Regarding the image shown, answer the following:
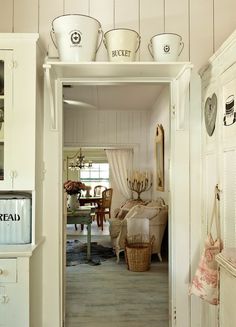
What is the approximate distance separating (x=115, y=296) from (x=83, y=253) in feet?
7.02

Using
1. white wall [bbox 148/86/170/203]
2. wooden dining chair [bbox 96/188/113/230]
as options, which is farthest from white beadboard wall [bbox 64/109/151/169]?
wooden dining chair [bbox 96/188/113/230]

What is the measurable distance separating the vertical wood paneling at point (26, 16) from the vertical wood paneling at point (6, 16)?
0.11 ft

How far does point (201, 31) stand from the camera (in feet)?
7.24

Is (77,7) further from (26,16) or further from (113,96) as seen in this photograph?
(113,96)

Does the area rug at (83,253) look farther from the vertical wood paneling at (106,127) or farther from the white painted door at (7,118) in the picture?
the white painted door at (7,118)

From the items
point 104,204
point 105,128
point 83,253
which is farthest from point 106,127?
point 83,253

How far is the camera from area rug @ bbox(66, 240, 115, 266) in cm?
501

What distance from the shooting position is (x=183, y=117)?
2104 mm

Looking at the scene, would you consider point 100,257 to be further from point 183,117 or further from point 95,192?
point 95,192

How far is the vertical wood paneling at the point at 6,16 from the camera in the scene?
2180mm

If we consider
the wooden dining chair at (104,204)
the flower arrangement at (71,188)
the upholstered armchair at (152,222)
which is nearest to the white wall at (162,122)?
the upholstered armchair at (152,222)

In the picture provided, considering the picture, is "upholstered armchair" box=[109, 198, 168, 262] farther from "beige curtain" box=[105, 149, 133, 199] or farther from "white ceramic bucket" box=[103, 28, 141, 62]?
"white ceramic bucket" box=[103, 28, 141, 62]

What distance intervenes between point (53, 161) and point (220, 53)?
3.95 feet

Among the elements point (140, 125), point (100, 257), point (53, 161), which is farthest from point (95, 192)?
point (53, 161)
